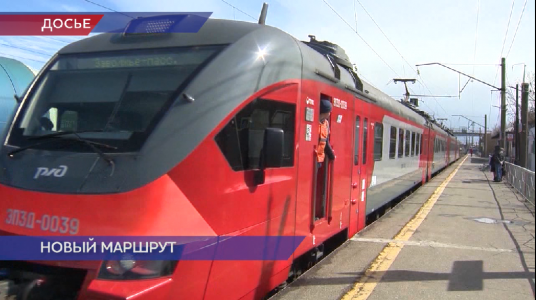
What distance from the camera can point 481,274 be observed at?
592cm

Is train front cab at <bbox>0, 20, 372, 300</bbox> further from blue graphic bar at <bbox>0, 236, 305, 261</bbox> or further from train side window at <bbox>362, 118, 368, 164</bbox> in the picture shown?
train side window at <bbox>362, 118, 368, 164</bbox>

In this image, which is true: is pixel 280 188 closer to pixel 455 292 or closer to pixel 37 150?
pixel 37 150

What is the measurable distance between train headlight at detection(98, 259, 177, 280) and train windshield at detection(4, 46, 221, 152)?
824 millimetres

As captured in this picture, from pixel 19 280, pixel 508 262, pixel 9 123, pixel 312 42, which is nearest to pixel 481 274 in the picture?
pixel 508 262

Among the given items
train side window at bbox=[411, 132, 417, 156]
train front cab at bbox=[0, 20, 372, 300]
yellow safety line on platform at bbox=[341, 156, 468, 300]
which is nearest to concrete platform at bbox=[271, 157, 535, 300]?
yellow safety line on platform at bbox=[341, 156, 468, 300]

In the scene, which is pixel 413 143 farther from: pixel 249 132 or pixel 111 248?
pixel 111 248

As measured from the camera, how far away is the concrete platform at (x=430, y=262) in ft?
17.2

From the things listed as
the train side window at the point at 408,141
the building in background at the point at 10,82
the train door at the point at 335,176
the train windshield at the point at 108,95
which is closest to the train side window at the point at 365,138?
the train door at the point at 335,176

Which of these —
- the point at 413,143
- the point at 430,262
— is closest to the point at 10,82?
the point at 430,262

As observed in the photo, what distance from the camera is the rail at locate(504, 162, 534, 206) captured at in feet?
46.4

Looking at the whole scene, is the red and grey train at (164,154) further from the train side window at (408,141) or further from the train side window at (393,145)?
the train side window at (408,141)

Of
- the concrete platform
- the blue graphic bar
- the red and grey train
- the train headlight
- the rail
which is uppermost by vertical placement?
the red and grey train
